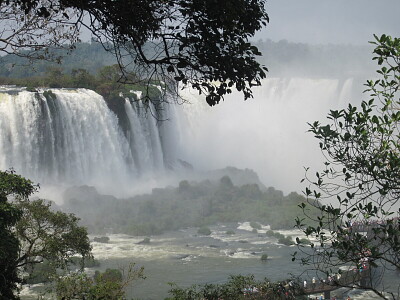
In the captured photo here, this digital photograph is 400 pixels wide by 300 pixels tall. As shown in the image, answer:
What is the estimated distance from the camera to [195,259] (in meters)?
19.4

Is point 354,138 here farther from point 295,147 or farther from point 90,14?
point 295,147

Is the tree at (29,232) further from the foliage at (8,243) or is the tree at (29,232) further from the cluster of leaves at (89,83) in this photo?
the cluster of leaves at (89,83)

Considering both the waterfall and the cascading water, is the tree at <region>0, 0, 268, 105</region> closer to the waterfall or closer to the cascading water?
Answer: the cascading water

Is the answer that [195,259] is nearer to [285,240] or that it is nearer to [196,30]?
[285,240]

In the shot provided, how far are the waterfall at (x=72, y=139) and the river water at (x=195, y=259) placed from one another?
5807 millimetres

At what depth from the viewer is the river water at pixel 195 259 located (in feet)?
54.2

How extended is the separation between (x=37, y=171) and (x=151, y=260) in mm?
9962

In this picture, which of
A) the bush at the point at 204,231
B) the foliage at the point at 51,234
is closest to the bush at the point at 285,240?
the bush at the point at 204,231

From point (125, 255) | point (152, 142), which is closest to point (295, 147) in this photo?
point (152, 142)

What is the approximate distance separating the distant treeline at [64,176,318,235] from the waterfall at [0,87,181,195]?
5.55 feet

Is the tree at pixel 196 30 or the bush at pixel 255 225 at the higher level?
the tree at pixel 196 30

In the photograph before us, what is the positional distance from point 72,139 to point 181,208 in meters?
7.31

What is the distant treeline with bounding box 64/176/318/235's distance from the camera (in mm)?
25219

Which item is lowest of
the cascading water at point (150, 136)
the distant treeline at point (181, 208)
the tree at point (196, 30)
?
the distant treeline at point (181, 208)
